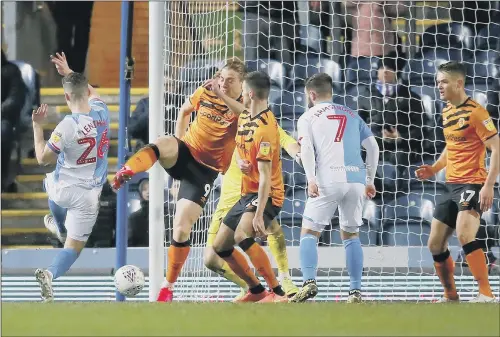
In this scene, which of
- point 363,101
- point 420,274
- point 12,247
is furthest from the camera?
point 12,247

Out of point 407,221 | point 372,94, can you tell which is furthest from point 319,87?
point 372,94

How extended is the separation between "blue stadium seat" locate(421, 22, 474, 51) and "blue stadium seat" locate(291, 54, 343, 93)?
906 millimetres

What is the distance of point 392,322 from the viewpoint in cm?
652

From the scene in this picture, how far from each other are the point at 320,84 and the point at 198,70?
→ 8.28 ft

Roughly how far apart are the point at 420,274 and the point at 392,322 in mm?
4449

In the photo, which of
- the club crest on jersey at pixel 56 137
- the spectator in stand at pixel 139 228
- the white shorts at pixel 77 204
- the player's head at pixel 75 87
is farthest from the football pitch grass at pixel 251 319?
the spectator in stand at pixel 139 228

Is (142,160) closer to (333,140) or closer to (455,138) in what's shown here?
(333,140)

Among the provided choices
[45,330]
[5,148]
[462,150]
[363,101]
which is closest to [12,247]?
[5,148]

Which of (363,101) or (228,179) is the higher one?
(363,101)

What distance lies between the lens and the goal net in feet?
35.3

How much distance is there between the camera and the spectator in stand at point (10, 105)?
45.5ft

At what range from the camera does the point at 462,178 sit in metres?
8.66

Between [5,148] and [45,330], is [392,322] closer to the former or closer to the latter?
[45,330]

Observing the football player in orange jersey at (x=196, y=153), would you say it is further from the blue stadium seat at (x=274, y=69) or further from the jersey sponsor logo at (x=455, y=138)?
the blue stadium seat at (x=274, y=69)
